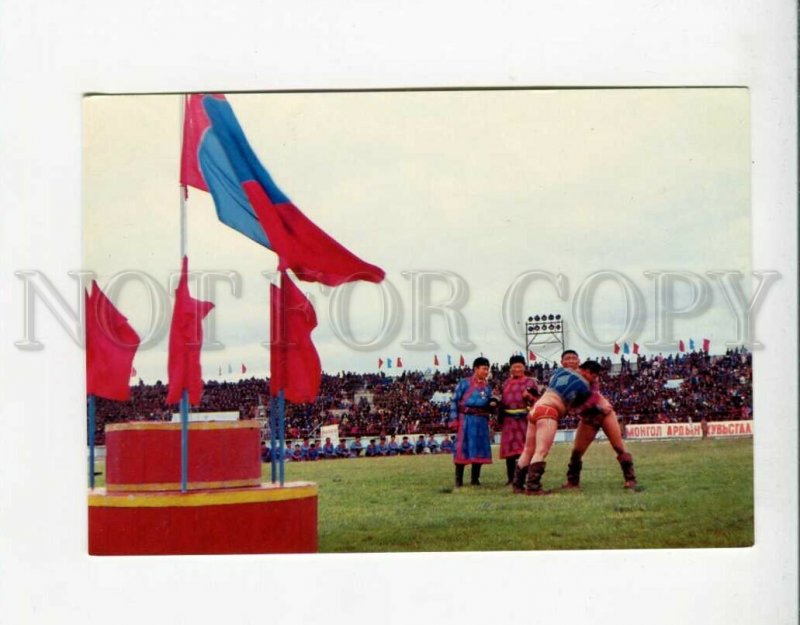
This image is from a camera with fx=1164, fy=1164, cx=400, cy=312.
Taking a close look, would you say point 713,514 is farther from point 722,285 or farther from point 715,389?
point 722,285

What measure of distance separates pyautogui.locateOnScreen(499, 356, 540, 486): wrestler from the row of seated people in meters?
0.29

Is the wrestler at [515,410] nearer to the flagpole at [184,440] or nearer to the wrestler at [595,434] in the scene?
the wrestler at [595,434]

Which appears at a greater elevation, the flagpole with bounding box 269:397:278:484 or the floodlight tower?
the floodlight tower

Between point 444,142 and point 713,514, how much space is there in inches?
95.5

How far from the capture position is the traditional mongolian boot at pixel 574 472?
6164 mm

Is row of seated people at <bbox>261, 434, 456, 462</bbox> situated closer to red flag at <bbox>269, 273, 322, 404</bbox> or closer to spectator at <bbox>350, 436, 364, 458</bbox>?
spectator at <bbox>350, 436, 364, 458</bbox>

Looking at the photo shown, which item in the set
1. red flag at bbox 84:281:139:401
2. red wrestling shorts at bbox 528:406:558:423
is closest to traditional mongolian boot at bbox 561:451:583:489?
red wrestling shorts at bbox 528:406:558:423

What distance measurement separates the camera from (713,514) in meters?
6.17

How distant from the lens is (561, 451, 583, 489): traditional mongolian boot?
616 cm

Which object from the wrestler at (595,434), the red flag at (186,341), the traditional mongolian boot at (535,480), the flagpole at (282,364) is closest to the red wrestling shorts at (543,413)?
the wrestler at (595,434)

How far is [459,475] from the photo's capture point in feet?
20.2

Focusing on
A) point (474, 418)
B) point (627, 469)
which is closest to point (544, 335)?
point (474, 418)

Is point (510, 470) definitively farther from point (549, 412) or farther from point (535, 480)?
point (549, 412)

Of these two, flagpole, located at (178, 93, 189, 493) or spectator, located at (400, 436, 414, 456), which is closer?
flagpole, located at (178, 93, 189, 493)
